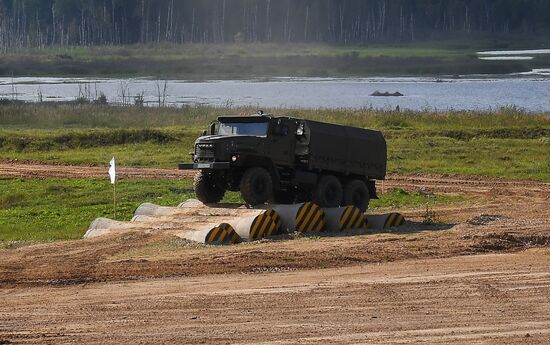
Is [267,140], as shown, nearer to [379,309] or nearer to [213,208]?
[213,208]

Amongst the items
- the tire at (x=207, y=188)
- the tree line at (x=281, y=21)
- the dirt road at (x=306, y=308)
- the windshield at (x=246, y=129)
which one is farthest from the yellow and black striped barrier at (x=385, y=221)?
the tree line at (x=281, y=21)

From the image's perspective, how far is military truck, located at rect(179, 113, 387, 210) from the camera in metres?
27.8

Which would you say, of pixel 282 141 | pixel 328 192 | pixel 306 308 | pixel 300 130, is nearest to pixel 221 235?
pixel 282 141

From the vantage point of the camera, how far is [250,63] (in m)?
147

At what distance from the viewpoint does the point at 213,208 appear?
28.0 m

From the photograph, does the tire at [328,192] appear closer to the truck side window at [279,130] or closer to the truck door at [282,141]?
the truck door at [282,141]

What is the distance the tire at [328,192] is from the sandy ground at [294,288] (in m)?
2.29

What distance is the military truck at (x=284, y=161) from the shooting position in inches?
1093

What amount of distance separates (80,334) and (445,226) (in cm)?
1337

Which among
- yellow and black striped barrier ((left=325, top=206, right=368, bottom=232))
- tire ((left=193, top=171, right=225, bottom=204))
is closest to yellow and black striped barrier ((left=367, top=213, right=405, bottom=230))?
yellow and black striped barrier ((left=325, top=206, right=368, bottom=232))

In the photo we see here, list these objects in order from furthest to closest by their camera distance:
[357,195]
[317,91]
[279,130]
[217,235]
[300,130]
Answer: [317,91] → [357,195] → [300,130] → [279,130] → [217,235]

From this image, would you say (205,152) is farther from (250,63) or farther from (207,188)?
(250,63)

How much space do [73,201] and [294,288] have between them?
54.2 ft

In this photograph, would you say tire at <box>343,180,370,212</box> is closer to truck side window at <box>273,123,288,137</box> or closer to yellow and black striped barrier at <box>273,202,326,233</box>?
truck side window at <box>273,123,288,137</box>
